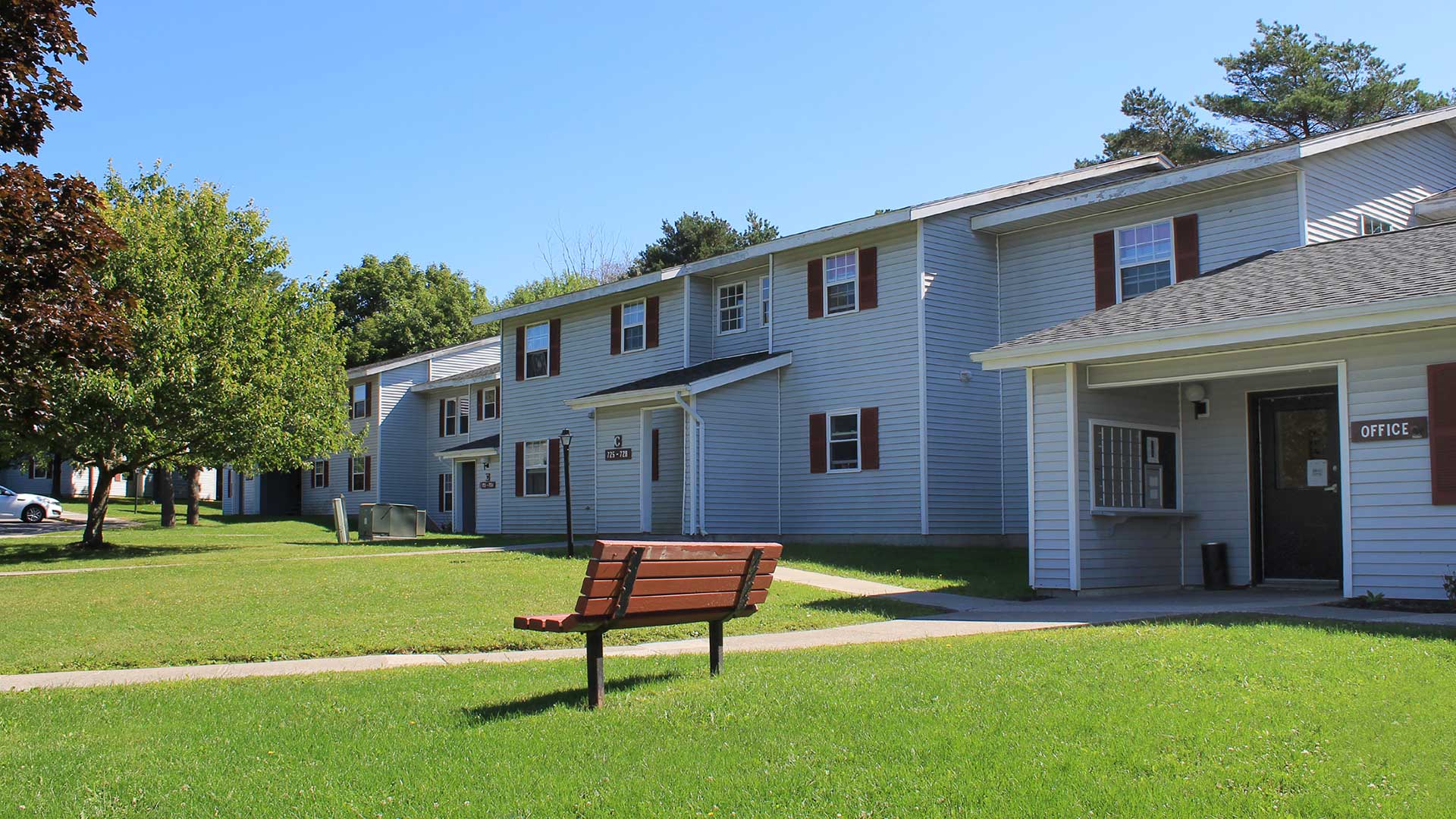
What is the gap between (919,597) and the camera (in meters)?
14.5

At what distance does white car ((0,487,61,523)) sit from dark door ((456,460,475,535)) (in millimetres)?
15452

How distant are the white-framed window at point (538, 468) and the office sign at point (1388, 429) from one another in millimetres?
20679

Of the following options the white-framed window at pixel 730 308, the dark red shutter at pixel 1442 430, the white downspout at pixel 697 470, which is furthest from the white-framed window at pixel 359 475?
the dark red shutter at pixel 1442 430

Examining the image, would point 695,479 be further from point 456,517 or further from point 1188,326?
point 456,517

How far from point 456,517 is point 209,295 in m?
15.0

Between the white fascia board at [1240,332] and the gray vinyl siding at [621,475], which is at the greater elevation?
A: the white fascia board at [1240,332]

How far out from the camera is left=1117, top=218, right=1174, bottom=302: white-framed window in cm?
1928

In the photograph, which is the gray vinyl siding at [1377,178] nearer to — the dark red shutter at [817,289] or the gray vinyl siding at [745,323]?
the dark red shutter at [817,289]

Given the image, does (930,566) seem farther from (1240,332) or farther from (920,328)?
(1240,332)

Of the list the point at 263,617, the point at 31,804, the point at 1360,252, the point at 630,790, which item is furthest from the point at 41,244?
the point at 1360,252

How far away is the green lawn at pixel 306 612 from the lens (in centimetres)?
1049

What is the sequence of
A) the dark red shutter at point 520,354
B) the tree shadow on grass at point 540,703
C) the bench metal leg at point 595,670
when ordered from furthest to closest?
1. the dark red shutter at point 520,354
2. the bench metal leg at point 595,670
3. the tree shadow on grass at point 540,703

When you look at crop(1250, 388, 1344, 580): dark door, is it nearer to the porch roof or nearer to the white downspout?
the porch roof

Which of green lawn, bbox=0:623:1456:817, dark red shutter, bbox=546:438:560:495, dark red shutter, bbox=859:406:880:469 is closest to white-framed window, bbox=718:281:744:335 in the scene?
dark red shutter, bbox=859:406:880:469
